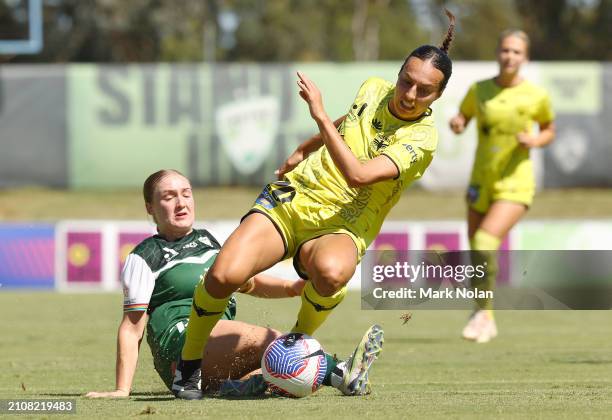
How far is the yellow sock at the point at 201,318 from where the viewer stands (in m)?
6.13

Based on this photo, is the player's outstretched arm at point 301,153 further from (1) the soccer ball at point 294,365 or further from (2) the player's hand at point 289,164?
(1) the soccer ball at point 294,365

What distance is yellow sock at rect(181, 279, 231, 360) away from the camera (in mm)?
6133

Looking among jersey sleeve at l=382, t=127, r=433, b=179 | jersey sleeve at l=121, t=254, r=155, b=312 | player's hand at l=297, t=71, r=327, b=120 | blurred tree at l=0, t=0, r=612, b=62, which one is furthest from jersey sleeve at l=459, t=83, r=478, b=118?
blurred tree at l=0, t=0, r=612, b=62

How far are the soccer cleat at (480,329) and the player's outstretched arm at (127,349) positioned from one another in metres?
4.44

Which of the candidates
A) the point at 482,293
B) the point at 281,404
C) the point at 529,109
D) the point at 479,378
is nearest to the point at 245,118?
the point at 529,109

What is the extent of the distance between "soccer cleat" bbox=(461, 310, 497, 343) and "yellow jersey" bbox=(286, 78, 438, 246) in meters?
3.78

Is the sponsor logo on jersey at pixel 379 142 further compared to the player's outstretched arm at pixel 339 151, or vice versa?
the sponsor logo on jersey at pixel 379 142

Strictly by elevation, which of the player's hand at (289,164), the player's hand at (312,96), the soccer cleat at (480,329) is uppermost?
the player's hand at (312,96)

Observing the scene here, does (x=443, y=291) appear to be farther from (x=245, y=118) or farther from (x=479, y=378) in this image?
(x=245, y=118)

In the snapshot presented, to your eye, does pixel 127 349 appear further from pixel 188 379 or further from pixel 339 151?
pixel 339 151

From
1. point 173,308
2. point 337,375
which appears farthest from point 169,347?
point 337,375

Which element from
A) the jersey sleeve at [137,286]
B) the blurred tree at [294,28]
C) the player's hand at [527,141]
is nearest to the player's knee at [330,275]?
the jersey sleeve at [137,286]

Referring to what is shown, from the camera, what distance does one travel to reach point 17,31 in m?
23.3

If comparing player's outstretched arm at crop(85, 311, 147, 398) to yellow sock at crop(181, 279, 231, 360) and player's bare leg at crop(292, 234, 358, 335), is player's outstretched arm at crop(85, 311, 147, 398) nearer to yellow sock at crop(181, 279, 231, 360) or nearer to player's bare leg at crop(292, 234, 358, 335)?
yellow sock at crop(181, 279, 231, 360)
